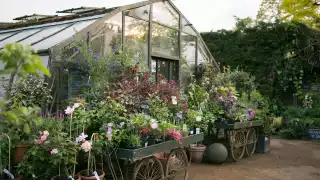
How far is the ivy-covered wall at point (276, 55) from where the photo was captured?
460 inches

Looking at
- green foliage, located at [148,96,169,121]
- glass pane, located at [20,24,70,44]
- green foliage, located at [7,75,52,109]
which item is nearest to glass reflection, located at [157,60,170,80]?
glass pane, located at [20,24,70,44]

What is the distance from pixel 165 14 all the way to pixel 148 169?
473 cm

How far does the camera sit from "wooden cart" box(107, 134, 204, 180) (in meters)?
3.58

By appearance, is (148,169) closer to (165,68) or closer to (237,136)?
Result: (237,136)

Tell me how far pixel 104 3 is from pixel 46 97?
230 inches

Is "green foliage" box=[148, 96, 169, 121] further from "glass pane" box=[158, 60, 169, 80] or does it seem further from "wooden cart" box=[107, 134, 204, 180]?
"glass pane" box=[158, 60, 169, 80]

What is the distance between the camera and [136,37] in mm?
6738

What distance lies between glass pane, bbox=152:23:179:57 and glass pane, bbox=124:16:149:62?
316 mm

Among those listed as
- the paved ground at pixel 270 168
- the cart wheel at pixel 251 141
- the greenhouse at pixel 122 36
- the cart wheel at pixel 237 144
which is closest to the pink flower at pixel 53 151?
the greenhouse at pixel 122 36

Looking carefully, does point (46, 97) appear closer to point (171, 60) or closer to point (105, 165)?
point (105, 165)

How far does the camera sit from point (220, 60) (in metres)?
12.8

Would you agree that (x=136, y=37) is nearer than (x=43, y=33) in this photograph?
No

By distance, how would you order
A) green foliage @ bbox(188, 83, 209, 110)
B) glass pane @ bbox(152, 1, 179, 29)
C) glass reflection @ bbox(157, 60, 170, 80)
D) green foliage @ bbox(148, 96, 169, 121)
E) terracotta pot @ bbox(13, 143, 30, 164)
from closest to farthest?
terracotta pot @ bbox(13, 143, 30, 164) → green foliage @ bbox(148, 96, 169, 121) → green foliage @ bbox(188, 83, 209, 110) → glass pane @ bbox(152, 1, 179, 29) → glass reflection @ bbox(157, 60, 170, 80)

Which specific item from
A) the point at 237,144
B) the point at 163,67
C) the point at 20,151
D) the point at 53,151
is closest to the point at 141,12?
the point at 163,67
